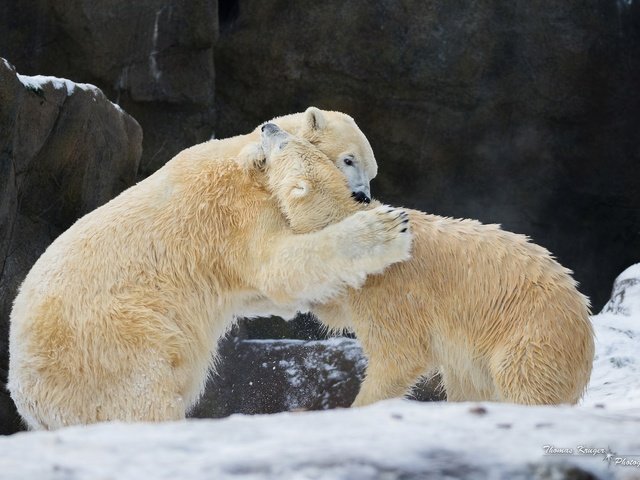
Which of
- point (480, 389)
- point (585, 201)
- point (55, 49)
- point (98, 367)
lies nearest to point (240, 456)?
point (98, 367)

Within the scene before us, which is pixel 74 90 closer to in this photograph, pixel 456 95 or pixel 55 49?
pixel 55 49

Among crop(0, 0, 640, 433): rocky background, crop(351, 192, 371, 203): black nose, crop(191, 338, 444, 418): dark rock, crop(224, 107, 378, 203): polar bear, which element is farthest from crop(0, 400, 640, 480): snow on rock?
crop(0, 0, 640, 433): rocky background

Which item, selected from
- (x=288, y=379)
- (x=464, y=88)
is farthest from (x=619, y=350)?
(x=464, y=88)

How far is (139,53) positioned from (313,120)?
15.2 feet

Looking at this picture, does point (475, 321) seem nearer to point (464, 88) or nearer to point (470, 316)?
point (470, 316)

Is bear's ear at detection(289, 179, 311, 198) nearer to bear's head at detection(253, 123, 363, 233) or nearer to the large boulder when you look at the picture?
bear's head at detection(253, 123, 363, 233)

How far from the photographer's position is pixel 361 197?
4.46m

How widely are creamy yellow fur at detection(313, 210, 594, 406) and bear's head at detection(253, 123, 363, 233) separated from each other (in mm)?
350

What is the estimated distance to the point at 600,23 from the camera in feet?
31.9

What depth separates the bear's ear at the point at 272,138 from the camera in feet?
13.9

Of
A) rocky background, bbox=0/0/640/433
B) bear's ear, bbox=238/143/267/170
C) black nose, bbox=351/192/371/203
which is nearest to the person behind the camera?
bear's ear, bbox=238/143/267/170

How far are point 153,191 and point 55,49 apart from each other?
4966mm

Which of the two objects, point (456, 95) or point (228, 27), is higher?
point (228, 27)

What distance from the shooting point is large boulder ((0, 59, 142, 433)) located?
5273mm
